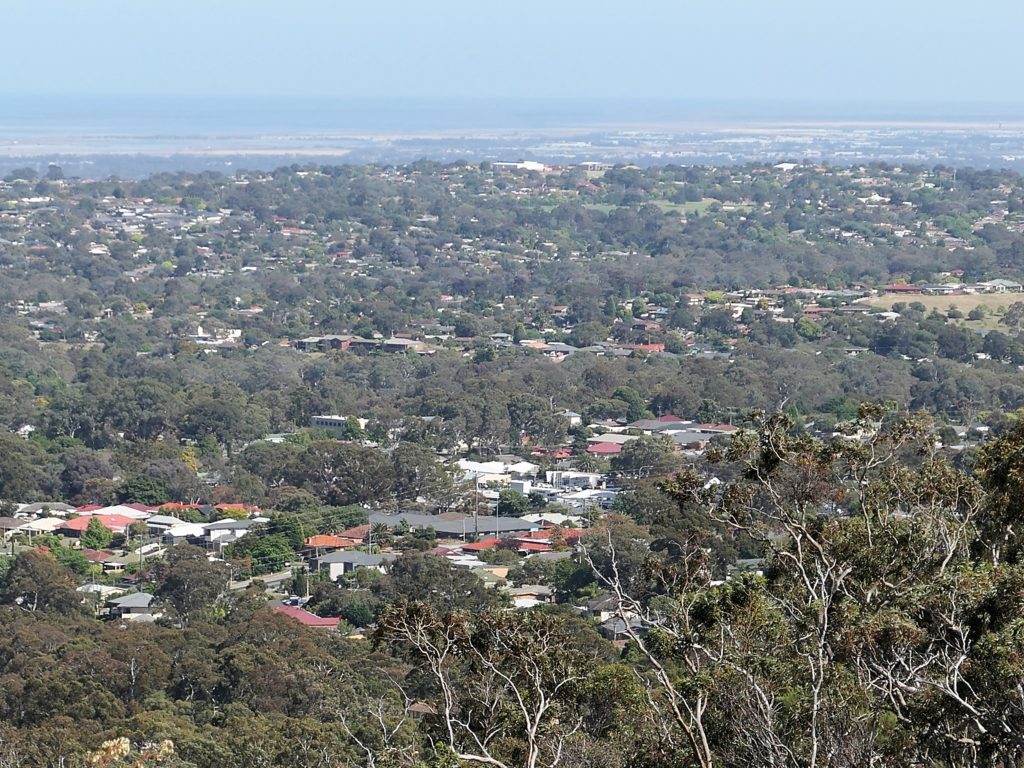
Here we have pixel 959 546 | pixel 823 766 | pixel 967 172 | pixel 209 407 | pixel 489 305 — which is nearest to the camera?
pixel 823 766

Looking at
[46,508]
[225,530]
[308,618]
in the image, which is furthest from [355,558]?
[46,508]

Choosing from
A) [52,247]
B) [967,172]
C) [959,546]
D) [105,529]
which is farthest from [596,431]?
[967,172]

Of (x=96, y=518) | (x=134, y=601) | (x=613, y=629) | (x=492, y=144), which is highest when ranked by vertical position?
(x=613, y=629)

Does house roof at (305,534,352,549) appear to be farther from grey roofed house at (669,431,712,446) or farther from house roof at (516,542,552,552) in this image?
grey roofed house at (669,431,712,446)

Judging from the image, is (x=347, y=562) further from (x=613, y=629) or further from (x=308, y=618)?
(x=613, y=629)

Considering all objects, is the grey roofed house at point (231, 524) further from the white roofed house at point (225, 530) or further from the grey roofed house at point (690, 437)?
the grey roofed house at point (690, 437)

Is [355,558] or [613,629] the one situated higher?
[613,629]

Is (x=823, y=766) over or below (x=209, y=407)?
over

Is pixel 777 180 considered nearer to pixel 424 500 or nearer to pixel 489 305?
pixel 489 305

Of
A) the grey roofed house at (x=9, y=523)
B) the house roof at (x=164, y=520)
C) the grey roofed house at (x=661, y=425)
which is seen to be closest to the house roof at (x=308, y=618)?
the house roof at (x=164, y=520)
